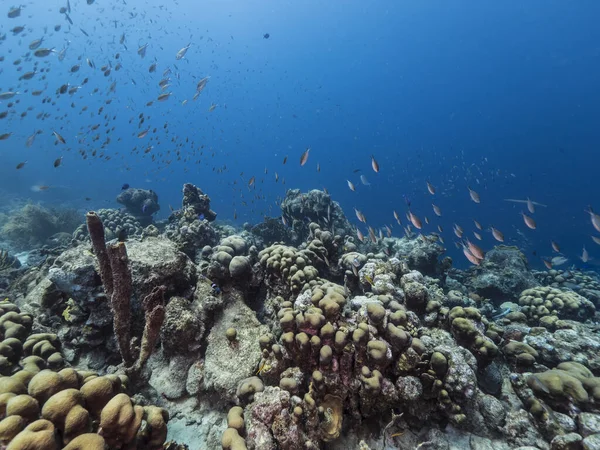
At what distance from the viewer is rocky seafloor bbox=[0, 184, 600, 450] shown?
2.79 m

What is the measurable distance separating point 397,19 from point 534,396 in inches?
5127

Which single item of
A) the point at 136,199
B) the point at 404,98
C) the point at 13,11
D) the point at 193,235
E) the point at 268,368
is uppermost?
the point at 404,98

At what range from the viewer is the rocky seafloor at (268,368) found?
2791 millimetres

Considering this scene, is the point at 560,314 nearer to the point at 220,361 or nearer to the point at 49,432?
the point at 220,361

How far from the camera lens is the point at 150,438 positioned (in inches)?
111

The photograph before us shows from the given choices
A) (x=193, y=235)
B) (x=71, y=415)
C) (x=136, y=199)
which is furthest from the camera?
(x=136, y=199)

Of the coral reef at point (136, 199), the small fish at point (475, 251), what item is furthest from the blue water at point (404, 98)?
the small fish at point (475, 251)

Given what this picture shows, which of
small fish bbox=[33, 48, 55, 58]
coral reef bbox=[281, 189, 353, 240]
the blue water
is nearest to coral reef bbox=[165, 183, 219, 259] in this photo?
coral reef bbox=[281, 189, 353, 240]

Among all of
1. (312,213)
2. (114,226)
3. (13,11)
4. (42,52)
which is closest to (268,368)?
(312,213)

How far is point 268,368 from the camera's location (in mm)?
3918

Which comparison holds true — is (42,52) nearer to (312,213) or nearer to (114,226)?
(114,226)

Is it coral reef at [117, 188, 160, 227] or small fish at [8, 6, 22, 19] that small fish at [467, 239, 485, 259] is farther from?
small fish at [8, 6, 22, 19]

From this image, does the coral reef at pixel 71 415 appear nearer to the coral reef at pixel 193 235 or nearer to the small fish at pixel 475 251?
the coral reef at pixel 193 235

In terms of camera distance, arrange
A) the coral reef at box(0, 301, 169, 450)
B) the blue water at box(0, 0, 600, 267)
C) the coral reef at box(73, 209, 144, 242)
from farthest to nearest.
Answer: the blue water at box(0, 0, 600, 267) → the coral reef at box(73, 209, 144, 242) → the coral reef at box(0, 301, 169, 450)
